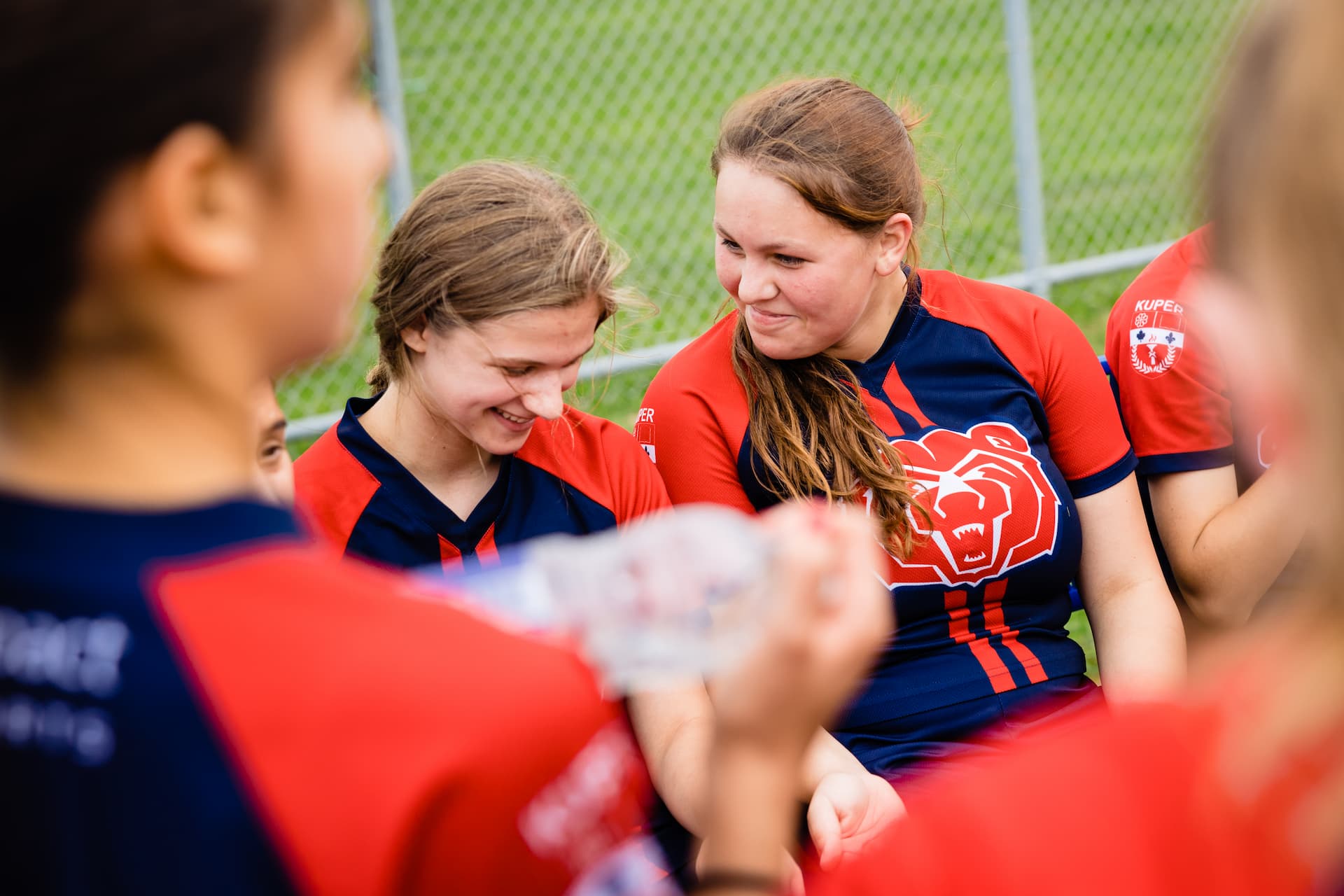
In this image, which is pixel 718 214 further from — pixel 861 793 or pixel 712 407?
pixel 861 793

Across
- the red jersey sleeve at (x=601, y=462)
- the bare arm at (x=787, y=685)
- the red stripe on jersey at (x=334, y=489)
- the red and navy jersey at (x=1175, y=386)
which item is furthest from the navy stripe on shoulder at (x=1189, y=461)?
the bare arm at (x=787, y=685)

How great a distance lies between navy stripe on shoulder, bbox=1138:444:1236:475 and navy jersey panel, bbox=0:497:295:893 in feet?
6.97

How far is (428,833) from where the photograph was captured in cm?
78

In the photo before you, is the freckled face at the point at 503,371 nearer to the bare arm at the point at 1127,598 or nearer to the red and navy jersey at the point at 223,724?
the bare arm at the point at 1127,598

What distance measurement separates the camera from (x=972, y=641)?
2.32 metres

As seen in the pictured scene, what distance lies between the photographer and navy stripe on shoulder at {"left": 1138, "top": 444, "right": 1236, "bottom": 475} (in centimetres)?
246

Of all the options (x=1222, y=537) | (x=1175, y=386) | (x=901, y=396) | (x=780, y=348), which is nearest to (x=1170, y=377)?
(x=1175, y=386)

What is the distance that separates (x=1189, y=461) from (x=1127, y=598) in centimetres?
30

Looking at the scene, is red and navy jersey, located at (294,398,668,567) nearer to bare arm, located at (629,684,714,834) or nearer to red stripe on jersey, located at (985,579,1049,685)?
bare arm, located at (629,684,714,834)

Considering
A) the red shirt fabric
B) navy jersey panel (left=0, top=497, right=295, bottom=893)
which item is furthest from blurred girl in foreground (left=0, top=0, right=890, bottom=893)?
the red shirt fabric

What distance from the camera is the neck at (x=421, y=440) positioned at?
7.10 feet

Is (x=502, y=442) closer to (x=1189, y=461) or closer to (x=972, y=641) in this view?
(x=972, y=641)

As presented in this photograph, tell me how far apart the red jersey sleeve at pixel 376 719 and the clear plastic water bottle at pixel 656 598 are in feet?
0.36

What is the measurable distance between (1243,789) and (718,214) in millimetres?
1869
